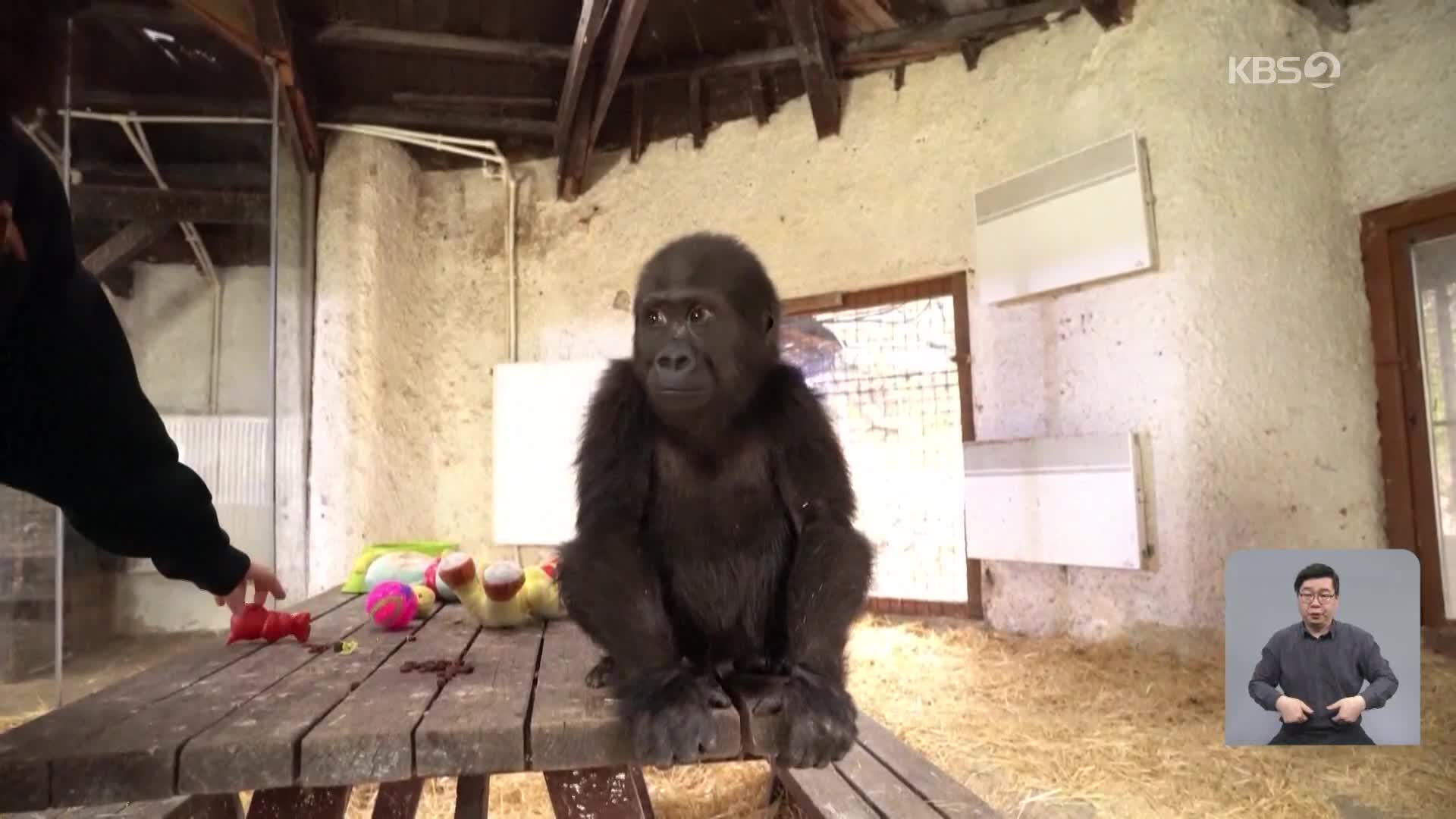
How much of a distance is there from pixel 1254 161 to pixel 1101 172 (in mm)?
612

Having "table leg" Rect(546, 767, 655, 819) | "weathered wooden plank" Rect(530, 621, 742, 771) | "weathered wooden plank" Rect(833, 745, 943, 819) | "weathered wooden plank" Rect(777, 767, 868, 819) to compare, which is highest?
"weathered wooden plank" Rect(530, 621, 742, 771)

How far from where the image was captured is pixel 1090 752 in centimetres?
271

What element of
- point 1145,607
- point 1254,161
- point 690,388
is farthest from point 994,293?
point 690,388

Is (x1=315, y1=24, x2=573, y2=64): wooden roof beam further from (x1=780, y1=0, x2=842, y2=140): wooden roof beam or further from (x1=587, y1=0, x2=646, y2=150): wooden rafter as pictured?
(x1=780, y1=0, x2=842, y2=140): wooden roof beam

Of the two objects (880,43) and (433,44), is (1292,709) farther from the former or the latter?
(433,44)

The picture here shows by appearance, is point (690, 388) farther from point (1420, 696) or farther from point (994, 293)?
point (994, 293)

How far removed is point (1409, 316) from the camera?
3.32 m

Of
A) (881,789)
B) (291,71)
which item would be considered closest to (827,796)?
(881,789)

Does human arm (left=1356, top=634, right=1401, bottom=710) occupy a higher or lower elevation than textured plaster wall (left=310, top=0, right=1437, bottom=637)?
lower

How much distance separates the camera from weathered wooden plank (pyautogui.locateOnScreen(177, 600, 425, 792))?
49.1 inches

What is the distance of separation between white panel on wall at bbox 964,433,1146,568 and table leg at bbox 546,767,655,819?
2.79 m

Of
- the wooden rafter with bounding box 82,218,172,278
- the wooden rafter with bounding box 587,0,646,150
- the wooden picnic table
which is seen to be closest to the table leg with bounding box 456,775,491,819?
the wooden picnic table

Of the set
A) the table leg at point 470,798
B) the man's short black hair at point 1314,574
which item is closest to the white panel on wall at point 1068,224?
the man's short black hair at point 1314,574

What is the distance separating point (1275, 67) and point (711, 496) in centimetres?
344
